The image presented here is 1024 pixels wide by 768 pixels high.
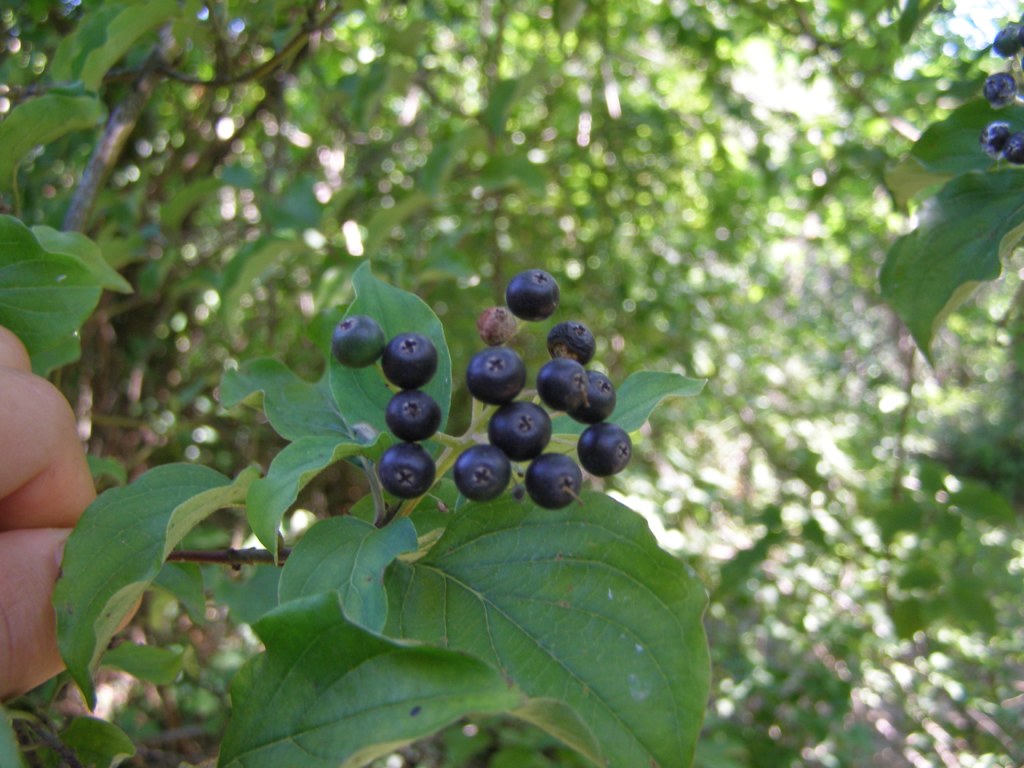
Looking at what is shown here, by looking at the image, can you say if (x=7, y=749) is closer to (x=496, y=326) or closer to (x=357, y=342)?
(x=357, y=342)

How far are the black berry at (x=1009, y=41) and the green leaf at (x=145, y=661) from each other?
2.06 meters

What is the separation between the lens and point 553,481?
104cm

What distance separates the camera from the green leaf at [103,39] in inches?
70.3

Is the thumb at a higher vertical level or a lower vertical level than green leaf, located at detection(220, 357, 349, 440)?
lower

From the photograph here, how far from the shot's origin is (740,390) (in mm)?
6152

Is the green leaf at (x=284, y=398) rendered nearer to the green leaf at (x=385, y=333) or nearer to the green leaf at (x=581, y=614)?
the green leaf at (x=385, y=333)

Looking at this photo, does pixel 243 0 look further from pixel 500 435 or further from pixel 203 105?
pixel 500 435

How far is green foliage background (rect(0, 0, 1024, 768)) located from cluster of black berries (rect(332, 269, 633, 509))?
1.59ft

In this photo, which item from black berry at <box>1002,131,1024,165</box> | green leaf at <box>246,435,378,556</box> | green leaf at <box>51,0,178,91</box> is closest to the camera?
green leaf at <box>246,435,378,556</box>

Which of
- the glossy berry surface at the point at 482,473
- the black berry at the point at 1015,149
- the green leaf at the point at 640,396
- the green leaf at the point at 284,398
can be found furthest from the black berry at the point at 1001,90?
the green leaf at the point at 284,398

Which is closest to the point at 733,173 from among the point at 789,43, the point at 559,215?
the point at 789,43

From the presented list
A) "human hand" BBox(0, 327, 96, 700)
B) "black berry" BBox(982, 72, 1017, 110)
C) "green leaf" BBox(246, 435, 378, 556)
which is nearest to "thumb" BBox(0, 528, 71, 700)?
"human hand" BBox(0, 327, 96, 700)

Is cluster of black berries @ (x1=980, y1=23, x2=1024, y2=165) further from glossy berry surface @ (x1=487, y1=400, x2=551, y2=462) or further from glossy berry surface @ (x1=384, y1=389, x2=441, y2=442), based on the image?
glossy berry surface @ (x1=384, y1=389, x2=441, y2=442)

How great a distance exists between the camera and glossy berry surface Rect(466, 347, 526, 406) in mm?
1074
